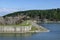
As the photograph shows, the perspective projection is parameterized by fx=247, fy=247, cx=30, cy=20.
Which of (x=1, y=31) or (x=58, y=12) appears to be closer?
(x=1, y=31)

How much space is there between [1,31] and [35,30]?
4.97 meters

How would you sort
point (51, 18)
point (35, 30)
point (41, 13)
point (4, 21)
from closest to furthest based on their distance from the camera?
point (35, 30), point (4, 21), point (51, 18), point (41, 13)

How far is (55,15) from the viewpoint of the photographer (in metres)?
89.6

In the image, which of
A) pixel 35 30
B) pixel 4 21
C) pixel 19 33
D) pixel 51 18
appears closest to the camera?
pixel 19 33

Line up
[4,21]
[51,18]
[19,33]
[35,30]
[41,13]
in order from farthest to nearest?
[41,13] < [51,18] < [4,21] < [35,30] < [19,33]

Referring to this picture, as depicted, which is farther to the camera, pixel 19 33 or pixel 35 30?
pixel 35 30

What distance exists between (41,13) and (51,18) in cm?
709

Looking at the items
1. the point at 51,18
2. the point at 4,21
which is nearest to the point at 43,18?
the point at 51,18

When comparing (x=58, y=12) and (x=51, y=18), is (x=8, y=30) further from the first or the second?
(x=58, y=12)

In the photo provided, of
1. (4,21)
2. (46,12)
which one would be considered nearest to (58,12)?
(46,12)

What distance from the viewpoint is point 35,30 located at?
3606 centimetres

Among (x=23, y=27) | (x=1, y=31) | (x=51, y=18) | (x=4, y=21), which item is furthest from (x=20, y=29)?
(x=51, y=18)

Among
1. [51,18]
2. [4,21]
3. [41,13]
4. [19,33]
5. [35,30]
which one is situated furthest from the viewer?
[41,13]

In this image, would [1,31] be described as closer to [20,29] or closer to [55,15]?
[20,29]
